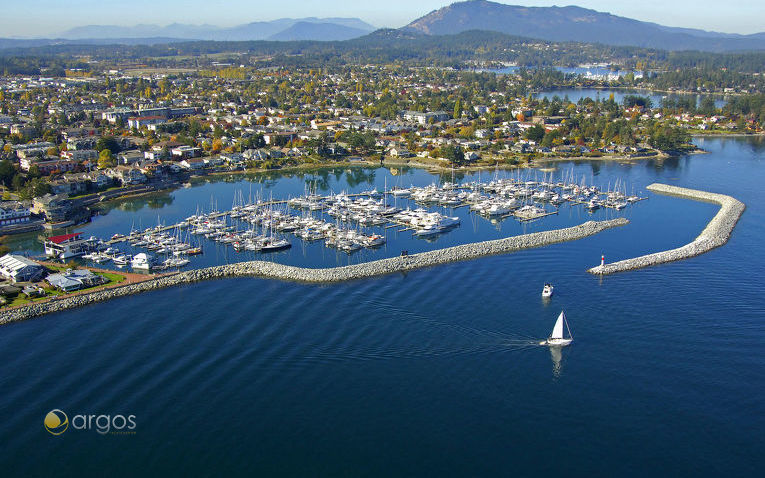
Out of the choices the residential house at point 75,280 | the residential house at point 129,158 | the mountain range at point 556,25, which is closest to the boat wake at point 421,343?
the residential house at point 75,280

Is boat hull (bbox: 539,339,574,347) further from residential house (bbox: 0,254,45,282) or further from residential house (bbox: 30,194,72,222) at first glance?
residential house (bbox: 30,194,72,222)

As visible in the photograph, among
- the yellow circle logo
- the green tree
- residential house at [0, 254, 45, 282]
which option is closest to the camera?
the yellow circle logo

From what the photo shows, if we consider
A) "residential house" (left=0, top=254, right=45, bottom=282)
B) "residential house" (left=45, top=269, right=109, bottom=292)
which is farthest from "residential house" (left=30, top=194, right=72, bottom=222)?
"residential house" (left=45, top=269, right=109, bottom=292)

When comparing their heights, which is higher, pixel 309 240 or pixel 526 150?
pixel 526 150

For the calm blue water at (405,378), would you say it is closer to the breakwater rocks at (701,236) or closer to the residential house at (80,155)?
the breakwater rocks at (701,236)

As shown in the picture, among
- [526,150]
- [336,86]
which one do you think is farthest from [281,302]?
[336,86]

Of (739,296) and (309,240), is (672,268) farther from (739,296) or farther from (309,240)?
(309,240)

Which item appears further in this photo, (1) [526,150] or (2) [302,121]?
(2) [302,121]
